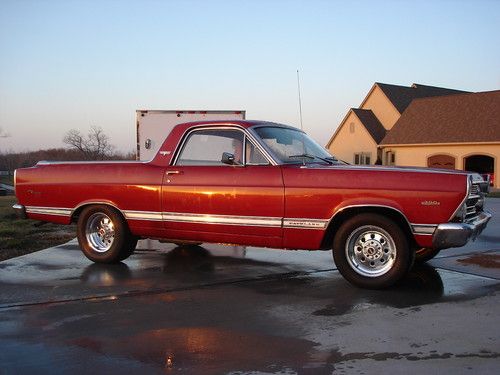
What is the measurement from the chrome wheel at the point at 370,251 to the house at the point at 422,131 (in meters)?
27.2

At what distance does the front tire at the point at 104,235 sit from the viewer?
761 centimetres

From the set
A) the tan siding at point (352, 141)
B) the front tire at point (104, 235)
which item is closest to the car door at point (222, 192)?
the front tire at point (104, 235)

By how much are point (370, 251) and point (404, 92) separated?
38380 millimetres

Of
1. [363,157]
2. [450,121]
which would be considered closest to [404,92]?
[363,157]

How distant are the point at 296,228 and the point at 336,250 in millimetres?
514

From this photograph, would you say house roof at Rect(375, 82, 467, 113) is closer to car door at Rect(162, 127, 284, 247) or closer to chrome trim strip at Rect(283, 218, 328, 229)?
car door at Rect(162, 127, 284, 247)

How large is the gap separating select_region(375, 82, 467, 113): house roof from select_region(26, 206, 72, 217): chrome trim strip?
3444cm

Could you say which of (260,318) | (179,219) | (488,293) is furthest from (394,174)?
(179,219)

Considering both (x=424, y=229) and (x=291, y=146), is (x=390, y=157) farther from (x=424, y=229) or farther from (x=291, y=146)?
(x=424, y=229)

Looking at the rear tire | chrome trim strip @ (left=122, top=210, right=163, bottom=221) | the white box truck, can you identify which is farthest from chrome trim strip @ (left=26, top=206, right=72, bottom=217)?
the white box truck

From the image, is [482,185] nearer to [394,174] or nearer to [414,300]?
[394,174]

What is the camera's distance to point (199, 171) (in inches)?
276

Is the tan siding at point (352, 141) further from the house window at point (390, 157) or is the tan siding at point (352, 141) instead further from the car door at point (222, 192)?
the car door at point (222, 192)

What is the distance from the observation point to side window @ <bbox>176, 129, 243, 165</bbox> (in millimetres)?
7074
